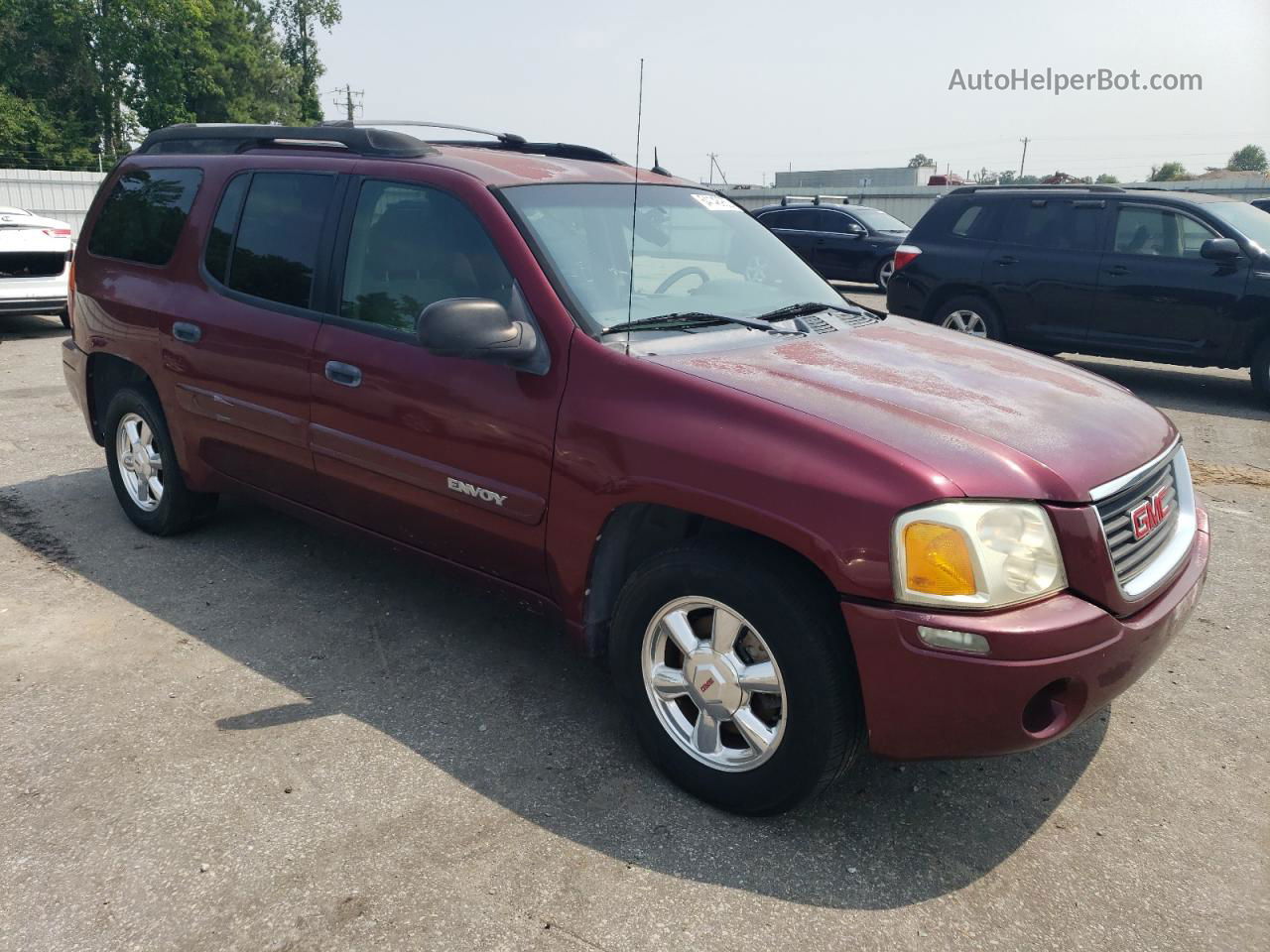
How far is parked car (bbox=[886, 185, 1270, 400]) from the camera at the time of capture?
28.2 feet

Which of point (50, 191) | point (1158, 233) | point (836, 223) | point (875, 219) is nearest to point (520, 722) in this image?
point (1158, 233)

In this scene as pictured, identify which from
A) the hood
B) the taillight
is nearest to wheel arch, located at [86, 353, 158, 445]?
the hood

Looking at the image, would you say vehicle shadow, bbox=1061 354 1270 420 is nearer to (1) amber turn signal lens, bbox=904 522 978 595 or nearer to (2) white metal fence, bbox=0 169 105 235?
(1) amber turn signal lens, bbox=904 522 978 595

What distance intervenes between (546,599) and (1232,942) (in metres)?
2.01

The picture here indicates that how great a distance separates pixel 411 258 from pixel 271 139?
48.2 inches

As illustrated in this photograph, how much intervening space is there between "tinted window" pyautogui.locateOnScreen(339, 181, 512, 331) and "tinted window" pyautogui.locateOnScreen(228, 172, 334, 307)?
237mm

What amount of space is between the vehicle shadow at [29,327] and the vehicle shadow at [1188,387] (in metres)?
10.7

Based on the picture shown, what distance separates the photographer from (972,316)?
32.1ft

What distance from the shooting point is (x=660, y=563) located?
9.55 ft

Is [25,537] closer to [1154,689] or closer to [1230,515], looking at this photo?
[1154,689]

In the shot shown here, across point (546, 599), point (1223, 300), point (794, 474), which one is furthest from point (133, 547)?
point (1223, 300)

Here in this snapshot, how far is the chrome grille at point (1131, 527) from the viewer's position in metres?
2.69

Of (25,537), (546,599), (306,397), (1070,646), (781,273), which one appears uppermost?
(781,273)

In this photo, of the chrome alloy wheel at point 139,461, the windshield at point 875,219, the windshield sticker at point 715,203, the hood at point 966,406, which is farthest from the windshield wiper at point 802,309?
the windshield at point 875,219
